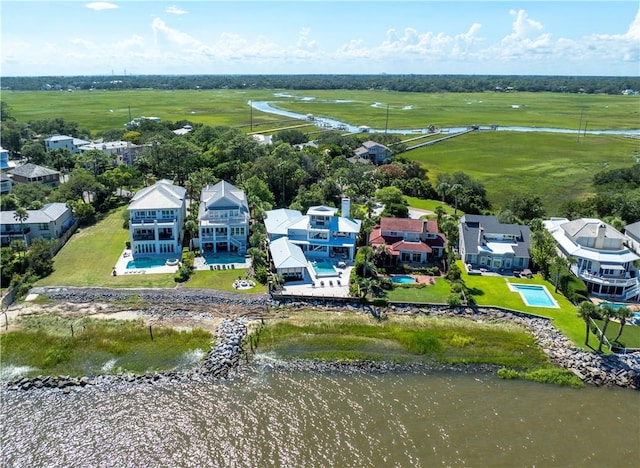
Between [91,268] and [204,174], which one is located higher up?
[204,174]

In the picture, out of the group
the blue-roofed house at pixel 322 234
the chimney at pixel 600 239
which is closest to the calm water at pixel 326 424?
the chimney at pixel 600 239

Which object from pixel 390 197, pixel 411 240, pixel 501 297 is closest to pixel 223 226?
pixel 411 240

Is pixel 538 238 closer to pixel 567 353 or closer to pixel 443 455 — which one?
pixel 567 353

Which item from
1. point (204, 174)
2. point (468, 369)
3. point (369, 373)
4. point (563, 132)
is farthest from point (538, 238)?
point (563, 132)

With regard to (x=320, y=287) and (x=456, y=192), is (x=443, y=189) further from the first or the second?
(x=320, y=287)

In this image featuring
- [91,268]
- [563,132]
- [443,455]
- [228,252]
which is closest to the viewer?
[443,455]

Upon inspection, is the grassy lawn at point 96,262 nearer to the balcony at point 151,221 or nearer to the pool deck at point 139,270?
the pool deck at point 139,270
